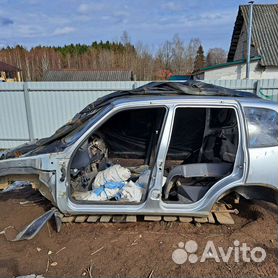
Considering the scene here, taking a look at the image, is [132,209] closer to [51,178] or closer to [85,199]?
[85,199]

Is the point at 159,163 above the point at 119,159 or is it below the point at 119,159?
above

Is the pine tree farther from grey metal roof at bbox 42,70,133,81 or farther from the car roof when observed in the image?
the car roof

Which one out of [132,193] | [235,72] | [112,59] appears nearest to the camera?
[132,193]

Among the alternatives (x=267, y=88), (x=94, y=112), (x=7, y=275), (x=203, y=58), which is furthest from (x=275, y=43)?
(x=203, y=58)

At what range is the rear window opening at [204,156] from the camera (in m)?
3.03

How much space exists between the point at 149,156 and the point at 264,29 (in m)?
17.6

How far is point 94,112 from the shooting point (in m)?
2.96

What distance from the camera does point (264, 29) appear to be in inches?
677

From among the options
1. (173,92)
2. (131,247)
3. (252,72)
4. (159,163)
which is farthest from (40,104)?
(252,72)

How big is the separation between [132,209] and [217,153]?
1449 millimetres

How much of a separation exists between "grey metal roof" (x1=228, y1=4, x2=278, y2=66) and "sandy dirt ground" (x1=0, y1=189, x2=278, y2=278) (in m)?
14.7

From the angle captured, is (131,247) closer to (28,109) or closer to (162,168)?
(162,168)

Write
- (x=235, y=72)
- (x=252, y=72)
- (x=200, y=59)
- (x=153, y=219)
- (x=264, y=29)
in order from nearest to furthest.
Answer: (x=153, y=219), (x=252, y=72), (x=235, y=72), (x=264, y=29), (x=200, y=59)

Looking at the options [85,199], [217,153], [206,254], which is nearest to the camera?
[206,254]
